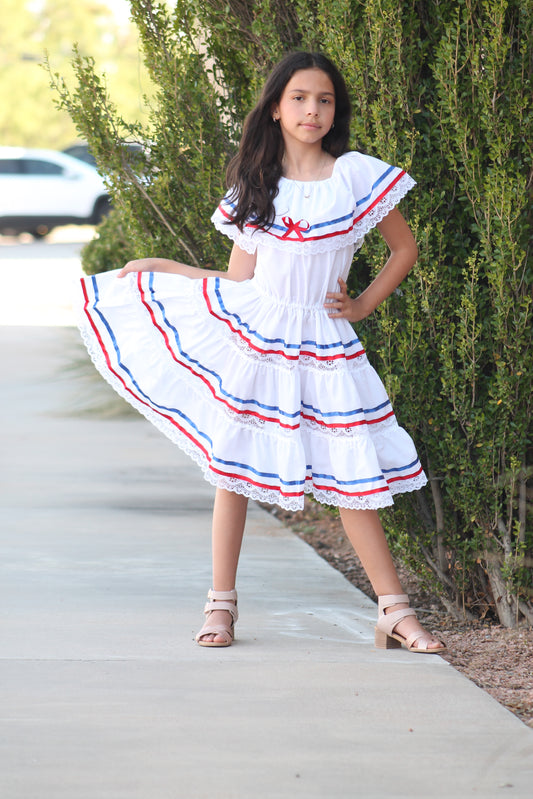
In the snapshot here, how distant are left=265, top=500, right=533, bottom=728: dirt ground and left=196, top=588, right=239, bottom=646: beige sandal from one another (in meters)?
0.71

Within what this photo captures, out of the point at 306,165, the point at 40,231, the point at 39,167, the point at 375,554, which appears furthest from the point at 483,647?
the point at 40,231

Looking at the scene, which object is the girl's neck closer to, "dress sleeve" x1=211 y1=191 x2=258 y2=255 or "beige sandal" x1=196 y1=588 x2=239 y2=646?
"dress sleeve" x1=211 y1=191 x2=258 y2=255

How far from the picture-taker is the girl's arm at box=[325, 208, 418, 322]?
3750mm

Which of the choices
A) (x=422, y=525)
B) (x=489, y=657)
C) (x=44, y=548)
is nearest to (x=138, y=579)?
(x=44, y=548)

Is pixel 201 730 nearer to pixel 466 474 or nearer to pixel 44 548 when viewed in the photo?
pixel 466 474

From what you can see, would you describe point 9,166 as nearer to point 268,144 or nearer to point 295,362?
point 268,144

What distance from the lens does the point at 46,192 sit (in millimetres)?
26109

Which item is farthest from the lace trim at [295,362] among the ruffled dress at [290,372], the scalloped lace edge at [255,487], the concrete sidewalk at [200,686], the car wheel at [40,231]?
the car wheel at [40,231]

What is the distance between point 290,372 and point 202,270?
56cm

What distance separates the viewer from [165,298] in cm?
393

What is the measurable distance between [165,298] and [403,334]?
84cm

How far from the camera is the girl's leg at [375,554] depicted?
12.4 feet

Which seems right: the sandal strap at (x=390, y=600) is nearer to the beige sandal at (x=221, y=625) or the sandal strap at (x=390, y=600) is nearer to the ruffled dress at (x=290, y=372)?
the ruffled dress at (x=290, y=372)

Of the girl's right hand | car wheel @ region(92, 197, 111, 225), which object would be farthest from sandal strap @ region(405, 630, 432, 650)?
car wheel @ region(92, 197, 111, 225)
